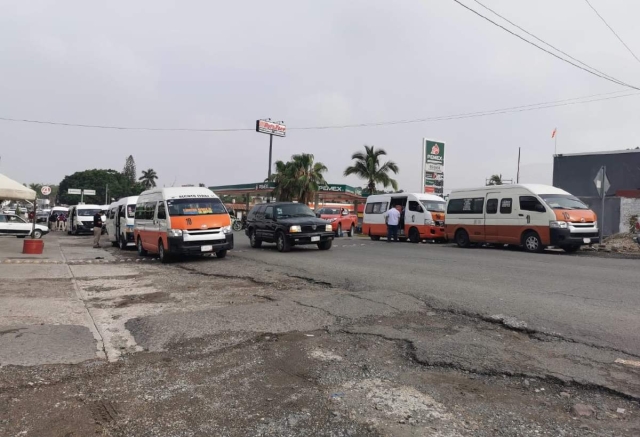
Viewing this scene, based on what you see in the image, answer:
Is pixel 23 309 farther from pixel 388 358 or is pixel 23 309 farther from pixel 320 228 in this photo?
pixel 320 228

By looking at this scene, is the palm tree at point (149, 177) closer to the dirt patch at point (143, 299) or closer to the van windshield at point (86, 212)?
the van windshield at point (86, 212)

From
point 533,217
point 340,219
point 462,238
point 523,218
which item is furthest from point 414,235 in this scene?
point 340,219

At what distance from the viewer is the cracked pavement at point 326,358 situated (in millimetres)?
3400

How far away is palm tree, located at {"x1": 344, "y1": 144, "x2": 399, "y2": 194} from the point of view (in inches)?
1543

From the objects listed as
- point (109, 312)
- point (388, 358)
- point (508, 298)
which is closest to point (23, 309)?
point (109, 312)

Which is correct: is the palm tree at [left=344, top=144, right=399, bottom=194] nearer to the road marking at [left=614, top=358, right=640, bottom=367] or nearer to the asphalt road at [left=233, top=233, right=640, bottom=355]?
the asphalt road at [left=233, top=233, right=640, bottom=355]

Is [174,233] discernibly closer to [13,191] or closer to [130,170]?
[13,191]

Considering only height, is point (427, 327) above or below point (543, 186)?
below

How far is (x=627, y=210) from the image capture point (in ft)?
72.5

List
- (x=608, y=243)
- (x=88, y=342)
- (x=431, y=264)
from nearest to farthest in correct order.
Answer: (x=88, y=342) < (x=431, y=264) < (x=608, y=243)

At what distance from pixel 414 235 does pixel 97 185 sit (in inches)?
3946

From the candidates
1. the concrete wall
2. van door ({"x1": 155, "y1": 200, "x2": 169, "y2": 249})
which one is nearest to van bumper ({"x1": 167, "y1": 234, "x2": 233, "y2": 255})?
van door ({"x1": 155, "y1": 200, "x2": 169, "y2": 249})

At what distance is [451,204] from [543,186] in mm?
3708

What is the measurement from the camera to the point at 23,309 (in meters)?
7.09
